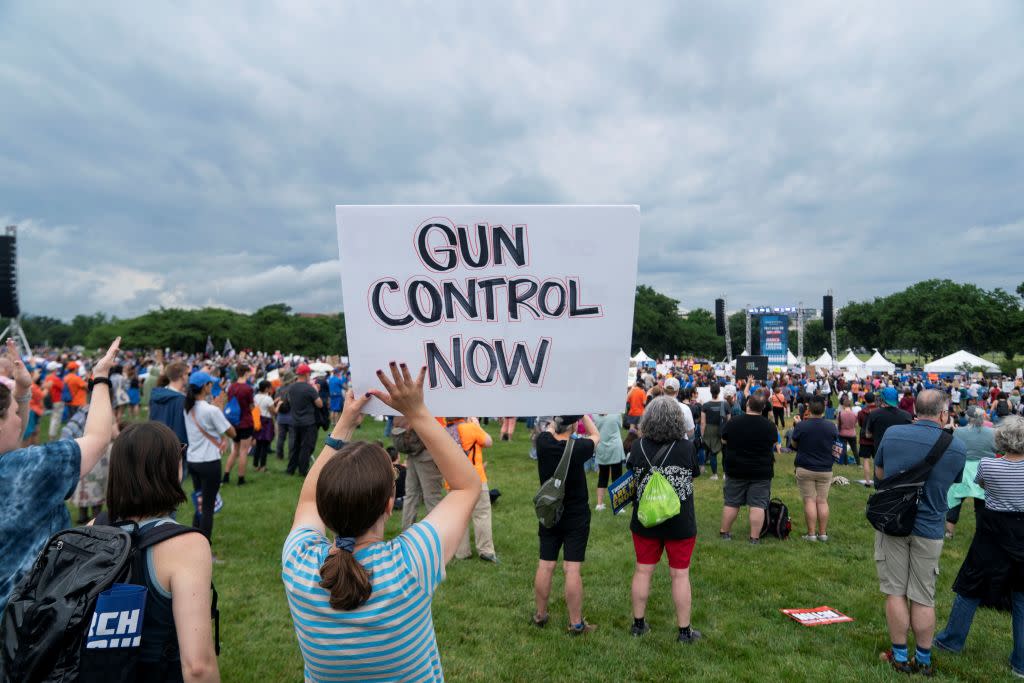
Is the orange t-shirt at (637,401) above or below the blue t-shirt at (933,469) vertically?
below

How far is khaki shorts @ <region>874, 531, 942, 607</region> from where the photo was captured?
4090 mm

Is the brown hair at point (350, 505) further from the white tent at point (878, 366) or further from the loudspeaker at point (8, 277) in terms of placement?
the white tent at point (878, 366)

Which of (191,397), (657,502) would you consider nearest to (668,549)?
(657,502)

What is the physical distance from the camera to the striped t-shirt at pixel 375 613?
1.56 meters

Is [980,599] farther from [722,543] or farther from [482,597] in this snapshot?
[482,597]

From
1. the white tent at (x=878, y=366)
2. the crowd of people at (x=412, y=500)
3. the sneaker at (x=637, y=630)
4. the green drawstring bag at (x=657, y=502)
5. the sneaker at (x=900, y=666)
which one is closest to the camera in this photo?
the crowd of people at (x=412, y=500)

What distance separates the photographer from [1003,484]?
13.8 feet

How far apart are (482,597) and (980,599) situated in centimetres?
410

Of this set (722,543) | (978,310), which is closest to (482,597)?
(722,543)

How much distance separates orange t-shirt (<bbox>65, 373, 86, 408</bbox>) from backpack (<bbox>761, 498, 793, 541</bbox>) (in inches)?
577

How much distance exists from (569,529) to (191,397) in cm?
433

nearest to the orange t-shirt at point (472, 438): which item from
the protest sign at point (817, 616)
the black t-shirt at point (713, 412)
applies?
the protest sign at point (817, 616)

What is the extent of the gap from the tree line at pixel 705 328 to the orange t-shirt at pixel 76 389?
5274cm

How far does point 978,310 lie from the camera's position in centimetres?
5809
